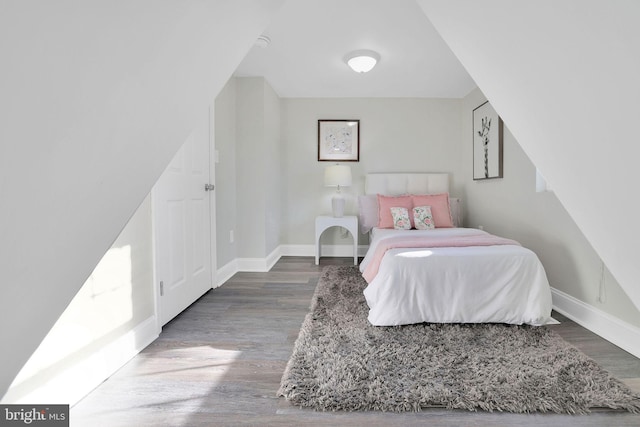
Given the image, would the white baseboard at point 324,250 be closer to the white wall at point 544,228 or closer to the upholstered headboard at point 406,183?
the upholstered headboard at point 406,183

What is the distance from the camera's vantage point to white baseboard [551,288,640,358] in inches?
67.4

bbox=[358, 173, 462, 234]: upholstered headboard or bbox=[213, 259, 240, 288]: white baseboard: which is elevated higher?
bbox=[358, 173, 462, 234]: upholstered headboard

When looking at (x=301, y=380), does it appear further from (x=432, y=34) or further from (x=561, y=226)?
(x=432, y=34)

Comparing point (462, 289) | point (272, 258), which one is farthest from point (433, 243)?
point (272, 258)

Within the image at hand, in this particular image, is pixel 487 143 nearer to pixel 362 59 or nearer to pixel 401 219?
pixel 401 219

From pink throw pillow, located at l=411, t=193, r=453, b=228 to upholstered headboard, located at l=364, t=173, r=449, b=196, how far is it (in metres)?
0.38

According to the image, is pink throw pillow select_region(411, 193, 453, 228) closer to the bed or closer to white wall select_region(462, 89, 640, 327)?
white wall select_region(462, 89, 640, 327)

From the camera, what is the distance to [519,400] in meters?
1.27

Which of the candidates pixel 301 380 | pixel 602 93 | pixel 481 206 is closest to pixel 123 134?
pixel 602 93

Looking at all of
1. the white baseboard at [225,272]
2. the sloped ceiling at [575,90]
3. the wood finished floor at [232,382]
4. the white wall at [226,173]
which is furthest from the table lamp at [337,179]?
the sloped ceiling at [575,90]

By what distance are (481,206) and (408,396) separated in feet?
9.94

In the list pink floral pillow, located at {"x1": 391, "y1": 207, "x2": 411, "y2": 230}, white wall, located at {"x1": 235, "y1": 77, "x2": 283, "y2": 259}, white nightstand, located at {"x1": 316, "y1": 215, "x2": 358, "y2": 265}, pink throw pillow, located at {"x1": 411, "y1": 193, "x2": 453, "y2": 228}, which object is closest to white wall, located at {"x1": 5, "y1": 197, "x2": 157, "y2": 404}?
white wall, located at {"x1": 235, "y1": 77, "x2": 283, "y2": 259}

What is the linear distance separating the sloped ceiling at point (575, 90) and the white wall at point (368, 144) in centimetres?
303

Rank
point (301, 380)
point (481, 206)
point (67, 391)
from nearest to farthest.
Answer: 1. point (67, 391)
2. point (301, 380)
3. point (481, 206)
